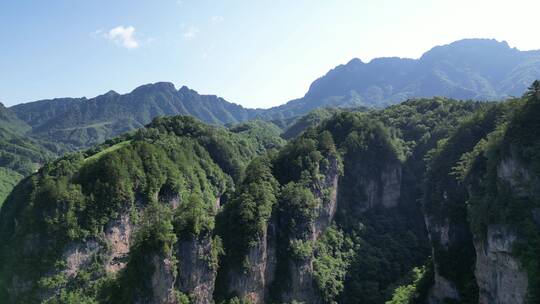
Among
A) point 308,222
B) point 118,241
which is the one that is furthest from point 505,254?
point 118,241

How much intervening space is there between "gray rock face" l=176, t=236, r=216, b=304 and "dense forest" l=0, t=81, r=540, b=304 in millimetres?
181

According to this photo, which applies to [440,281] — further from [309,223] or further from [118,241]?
[118,241]

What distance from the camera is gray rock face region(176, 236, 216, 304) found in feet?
192

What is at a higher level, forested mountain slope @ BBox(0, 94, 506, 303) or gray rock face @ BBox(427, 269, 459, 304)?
forested mountain slope @ BBox(0, 94, 506, 303)

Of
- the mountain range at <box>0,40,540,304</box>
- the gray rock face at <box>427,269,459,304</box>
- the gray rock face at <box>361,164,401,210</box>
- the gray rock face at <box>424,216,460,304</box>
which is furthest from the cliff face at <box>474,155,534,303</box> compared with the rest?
the gray rock face at <box>361,164,401,210</box>

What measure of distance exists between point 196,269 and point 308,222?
24451 mm

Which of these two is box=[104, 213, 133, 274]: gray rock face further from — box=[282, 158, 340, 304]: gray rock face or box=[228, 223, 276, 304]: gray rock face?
box=[282, 158, 340, 304]: gray rock face

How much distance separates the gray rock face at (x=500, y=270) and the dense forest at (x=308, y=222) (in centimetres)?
20

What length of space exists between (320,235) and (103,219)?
39.9 metres

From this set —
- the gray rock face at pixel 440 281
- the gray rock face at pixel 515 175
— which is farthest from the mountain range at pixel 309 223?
the gray rock face at pixel 440 281

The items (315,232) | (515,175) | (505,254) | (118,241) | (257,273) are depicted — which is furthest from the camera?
(118,241)

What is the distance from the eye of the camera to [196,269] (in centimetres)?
5959

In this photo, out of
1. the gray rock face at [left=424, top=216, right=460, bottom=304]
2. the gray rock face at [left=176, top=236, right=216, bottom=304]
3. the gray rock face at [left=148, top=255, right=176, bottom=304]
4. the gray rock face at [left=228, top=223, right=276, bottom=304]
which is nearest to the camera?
the gray rock face at [left=148, top=255, right=176, bottom=304]

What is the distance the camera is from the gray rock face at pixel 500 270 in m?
46.2
